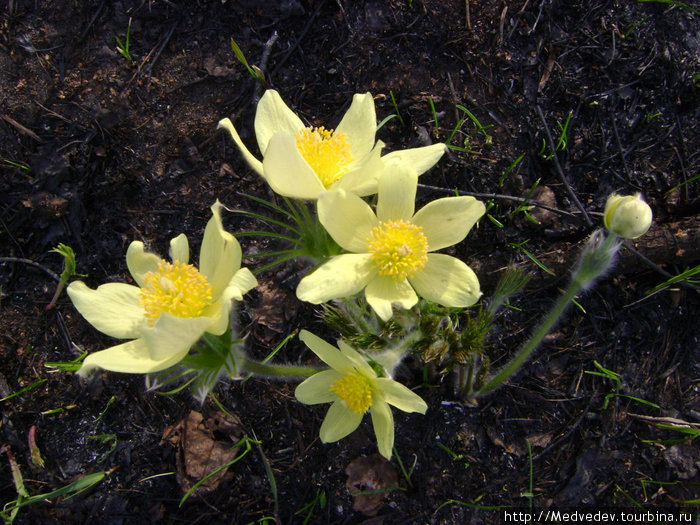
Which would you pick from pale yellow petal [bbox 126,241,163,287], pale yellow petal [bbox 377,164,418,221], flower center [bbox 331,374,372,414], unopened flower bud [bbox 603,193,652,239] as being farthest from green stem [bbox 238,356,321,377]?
unopened flower bud [bbox 603,193,652,239]

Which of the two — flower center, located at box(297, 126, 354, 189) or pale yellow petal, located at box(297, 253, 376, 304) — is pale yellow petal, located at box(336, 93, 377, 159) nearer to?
flower center, located at box(297, 126, 354, 189)

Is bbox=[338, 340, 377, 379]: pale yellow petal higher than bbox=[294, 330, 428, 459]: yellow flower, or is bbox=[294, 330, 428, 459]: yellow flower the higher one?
bbox=[338, 340, 377, 379]: pale yellow petal

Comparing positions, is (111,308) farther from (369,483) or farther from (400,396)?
(369,483)

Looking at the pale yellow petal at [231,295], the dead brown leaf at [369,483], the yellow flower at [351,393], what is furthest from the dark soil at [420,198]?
the pale yellow petal at [231,295]

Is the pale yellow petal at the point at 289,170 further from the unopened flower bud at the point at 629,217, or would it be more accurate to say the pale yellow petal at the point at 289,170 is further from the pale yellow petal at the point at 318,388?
the unopened flower bud at the point at 629,217

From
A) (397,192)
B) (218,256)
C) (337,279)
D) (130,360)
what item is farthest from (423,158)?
(130,360)

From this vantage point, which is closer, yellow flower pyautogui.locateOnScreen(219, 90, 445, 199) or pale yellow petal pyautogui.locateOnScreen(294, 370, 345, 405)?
yellow flower pyautogui.locateOnScreen(219, 90, 445, 199)

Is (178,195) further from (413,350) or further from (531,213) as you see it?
(531,213)
